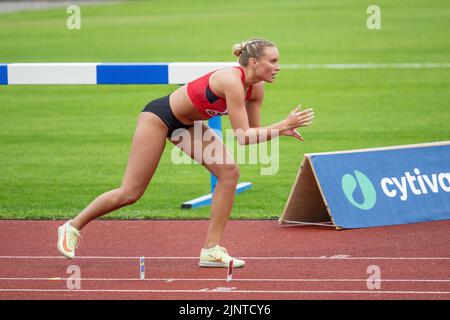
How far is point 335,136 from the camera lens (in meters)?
17.1

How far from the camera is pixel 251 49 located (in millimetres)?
8875

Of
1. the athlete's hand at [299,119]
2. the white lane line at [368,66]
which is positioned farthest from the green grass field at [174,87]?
the athlete's hand at [299,119]

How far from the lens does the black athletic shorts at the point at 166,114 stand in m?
9.04

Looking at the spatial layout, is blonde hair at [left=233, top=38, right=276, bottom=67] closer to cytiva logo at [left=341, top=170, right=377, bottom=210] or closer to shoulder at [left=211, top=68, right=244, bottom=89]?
shoulder at [left=211, top=68, right=244, bottom=89]

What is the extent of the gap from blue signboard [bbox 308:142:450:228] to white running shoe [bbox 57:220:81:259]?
2.44m

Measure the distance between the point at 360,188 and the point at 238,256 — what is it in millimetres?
1598

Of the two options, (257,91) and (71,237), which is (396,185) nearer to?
(257,91)

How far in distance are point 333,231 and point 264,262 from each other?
1406 mm

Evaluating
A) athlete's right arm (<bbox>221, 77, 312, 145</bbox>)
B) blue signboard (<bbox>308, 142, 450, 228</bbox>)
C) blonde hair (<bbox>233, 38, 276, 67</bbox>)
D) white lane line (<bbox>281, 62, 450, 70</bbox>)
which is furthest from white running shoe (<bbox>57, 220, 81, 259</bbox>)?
white lane line (<bbox>281, 62, 450, 70</bbox>)


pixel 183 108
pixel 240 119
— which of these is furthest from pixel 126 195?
pixel 240 119

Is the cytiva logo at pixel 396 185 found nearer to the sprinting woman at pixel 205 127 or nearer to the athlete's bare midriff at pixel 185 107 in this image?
the sprinting woman at pixel 205 127

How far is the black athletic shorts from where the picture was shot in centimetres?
904

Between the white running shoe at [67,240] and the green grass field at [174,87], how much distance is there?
245 centimetres

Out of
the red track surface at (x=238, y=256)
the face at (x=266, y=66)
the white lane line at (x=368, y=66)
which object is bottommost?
the red track surface at (x=238, y=256)
